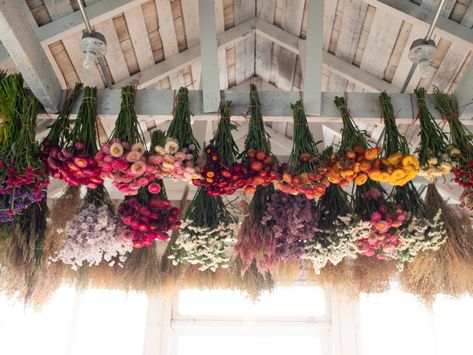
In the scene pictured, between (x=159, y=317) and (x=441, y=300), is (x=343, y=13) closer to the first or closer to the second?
(x=441, y=300)

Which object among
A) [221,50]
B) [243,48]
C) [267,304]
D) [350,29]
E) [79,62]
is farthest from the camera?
[267,304]

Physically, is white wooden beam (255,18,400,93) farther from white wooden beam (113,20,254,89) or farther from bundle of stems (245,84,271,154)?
bundle of stems (245,84,271,154)

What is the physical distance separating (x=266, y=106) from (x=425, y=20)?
1.19 metres

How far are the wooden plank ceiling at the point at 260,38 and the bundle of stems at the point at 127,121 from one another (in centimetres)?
87

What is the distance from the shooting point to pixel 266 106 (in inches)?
109

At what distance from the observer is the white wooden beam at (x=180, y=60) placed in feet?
12.9

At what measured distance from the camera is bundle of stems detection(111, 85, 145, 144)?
7.98 ft

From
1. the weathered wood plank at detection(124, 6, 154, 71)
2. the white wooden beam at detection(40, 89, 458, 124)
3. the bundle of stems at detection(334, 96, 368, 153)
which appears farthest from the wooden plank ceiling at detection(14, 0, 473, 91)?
the bundle of stems at detection(334, 96, 368, 153)

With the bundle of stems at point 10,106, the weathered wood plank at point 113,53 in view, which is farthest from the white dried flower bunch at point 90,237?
the weathered wood plank at point 113,53

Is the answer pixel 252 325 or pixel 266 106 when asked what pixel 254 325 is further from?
pixel 266 106

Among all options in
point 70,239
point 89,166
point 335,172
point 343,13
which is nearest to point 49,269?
point 70,239

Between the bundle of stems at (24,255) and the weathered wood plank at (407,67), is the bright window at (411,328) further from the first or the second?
the bundle of stems at (24,255)

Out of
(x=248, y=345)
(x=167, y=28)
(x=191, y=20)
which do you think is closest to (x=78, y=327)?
(x=248, y=345)

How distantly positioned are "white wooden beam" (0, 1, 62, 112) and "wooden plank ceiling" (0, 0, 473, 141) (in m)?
0.59
